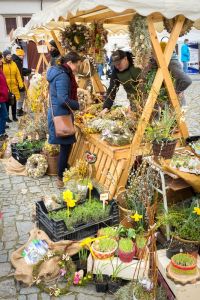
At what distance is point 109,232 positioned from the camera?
362cm

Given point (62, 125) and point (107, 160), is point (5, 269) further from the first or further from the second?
point (62, 125)

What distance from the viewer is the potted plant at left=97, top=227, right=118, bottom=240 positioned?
3594 millimetres

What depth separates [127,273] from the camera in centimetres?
331

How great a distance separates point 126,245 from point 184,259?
2.06 feet

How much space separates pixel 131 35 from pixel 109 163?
1752mm

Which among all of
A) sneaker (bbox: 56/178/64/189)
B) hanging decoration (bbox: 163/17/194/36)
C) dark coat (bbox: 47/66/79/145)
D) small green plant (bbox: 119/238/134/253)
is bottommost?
sneaker (bbox: 56/178/64/189)

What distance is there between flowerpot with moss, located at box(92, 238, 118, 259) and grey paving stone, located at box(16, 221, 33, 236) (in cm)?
128

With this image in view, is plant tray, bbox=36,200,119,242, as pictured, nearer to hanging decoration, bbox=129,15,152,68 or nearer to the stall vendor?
hanging decoration, bbox=129,15,152,68

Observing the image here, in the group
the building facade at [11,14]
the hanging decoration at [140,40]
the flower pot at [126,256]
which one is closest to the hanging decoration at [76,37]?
the hanging decoration at [140,40]

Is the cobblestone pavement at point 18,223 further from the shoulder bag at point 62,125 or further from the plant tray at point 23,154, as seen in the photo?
the shoulder bag at point 62,125

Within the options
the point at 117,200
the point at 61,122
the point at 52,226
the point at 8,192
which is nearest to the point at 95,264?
the point at 52,226

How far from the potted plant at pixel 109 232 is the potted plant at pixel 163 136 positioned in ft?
3.10

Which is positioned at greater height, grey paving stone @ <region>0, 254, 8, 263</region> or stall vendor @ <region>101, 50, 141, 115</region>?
stall vendor @ <region>101, 50, 141, 115</region>

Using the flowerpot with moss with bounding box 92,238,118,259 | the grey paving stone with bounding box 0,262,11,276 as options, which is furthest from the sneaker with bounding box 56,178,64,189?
the flowerpot with moss with bounding box 92,238,118,259
